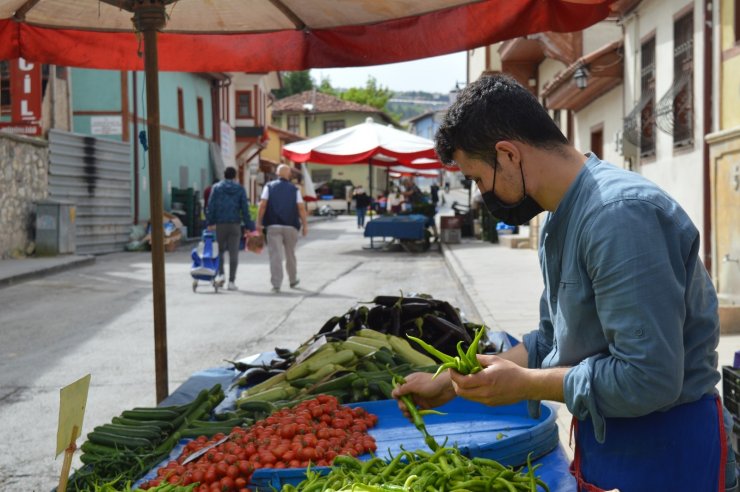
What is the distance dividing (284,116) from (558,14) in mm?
80545

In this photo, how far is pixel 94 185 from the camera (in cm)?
2500

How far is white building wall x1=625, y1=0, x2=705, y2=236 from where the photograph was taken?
13.0 m

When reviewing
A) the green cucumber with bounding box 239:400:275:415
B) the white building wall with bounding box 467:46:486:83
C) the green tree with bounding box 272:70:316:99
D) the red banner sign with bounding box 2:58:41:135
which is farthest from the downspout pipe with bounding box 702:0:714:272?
the green tree with bounding box 272:70:316:99

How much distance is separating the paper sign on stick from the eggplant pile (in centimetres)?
264

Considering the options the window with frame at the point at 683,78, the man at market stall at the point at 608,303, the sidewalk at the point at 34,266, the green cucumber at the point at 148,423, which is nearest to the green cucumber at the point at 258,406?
the green cucumber at the point at 148,423

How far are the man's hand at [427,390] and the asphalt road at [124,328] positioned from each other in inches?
113

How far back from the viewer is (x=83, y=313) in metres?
12.0

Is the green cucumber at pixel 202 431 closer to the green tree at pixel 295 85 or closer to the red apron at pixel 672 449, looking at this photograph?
the red apron at pixel 672 449

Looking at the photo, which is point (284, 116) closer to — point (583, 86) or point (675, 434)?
point (583, 86)

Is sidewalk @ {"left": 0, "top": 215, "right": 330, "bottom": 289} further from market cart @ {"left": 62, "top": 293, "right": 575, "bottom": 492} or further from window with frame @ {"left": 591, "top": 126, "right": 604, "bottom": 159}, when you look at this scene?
window with frame @ {"left": 591, "top": 126, "right": 604, "bottom": 159}

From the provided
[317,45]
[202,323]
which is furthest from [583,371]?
[202,323]

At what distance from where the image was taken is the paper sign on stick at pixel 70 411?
293 centimetres

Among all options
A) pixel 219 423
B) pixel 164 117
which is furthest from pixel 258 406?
pixel 164 117

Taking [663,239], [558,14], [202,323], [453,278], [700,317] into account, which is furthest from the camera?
[453,278]
